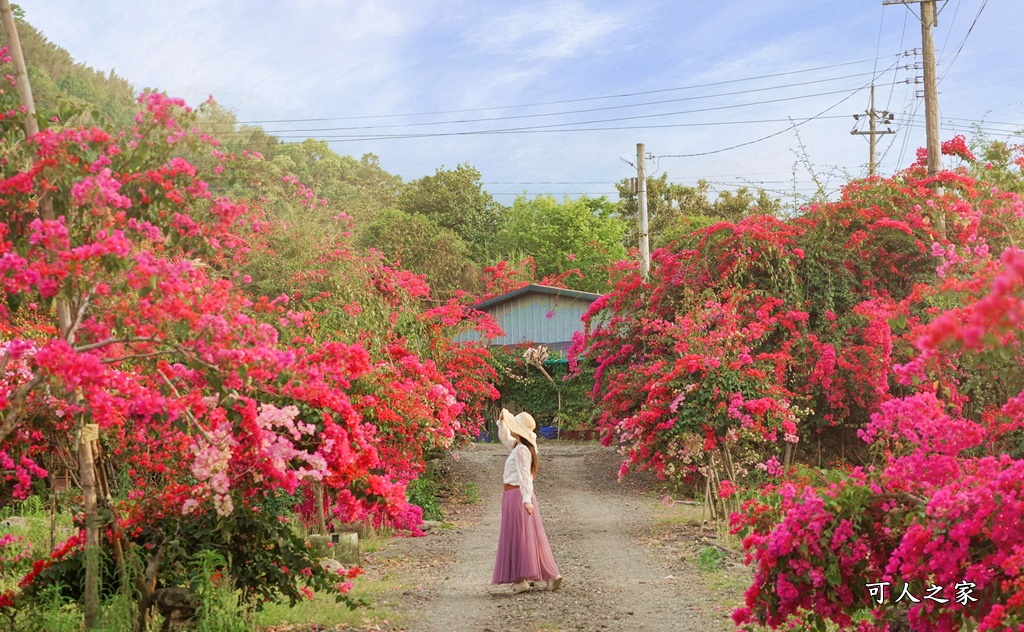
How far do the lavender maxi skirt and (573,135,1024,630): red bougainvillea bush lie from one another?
186 centimetres

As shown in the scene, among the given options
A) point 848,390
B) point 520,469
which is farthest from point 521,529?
point 848,390

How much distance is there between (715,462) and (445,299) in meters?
22.0

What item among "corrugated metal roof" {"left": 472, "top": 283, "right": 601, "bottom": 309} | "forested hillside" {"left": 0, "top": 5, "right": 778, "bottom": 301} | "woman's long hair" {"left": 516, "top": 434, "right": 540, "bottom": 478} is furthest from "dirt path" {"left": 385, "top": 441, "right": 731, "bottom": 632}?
"forested hillside" {"left": 0, "top": 5, "right": 778, "bottom": 301}

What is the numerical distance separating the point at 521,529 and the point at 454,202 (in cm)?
3151

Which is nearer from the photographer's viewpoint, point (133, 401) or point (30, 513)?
→ point (133, 401)

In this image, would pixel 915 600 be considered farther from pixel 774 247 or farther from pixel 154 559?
pixel 774 247

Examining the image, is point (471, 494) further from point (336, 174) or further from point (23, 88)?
point (336, 174)

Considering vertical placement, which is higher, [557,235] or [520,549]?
[557,235]

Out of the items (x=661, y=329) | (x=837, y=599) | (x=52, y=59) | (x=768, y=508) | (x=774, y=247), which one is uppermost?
(x=52, y=59)

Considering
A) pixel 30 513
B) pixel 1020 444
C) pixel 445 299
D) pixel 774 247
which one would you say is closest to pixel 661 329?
pixel 774 247

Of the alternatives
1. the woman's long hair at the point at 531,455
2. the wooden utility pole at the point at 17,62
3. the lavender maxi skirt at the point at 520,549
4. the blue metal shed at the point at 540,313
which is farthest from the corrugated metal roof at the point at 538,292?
the wooden utility pole at the point at 17,62

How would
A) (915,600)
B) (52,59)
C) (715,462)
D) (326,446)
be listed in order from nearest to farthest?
(915,600), (326,446), (715,462), (52,59)

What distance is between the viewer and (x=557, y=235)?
→ 42250 millimetres

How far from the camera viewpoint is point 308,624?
25.0 ft
